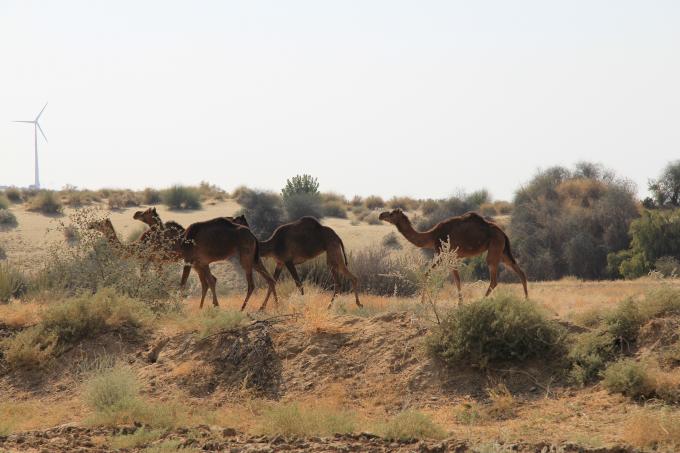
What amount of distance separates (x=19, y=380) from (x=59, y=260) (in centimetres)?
403

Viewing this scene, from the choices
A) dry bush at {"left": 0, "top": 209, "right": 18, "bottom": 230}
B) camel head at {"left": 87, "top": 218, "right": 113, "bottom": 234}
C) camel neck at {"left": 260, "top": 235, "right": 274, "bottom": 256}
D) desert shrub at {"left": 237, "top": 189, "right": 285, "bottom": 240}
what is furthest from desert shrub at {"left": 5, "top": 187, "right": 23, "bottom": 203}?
camel neck at {"left": 260, "top": 235, "right": 274, "bottom": 256}

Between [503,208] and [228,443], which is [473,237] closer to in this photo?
[228,443]

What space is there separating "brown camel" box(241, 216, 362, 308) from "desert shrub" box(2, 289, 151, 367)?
3.29m

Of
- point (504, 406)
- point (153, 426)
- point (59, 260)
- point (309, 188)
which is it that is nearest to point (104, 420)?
point (153, 426)

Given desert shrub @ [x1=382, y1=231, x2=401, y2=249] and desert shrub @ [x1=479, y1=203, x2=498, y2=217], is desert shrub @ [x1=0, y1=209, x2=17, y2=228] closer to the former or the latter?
desert shrub @ [x1=382, y1=231, x2=401, y2=249]

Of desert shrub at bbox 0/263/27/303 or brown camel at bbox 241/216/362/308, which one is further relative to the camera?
desert shrub at bbox 0/263/27/303

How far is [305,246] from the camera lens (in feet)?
64.2

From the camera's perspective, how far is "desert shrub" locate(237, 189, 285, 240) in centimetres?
4184

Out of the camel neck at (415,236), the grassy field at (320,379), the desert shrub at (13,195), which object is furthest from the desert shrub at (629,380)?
the desert shrub at (13,195)

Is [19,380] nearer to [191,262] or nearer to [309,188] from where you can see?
[191,262]

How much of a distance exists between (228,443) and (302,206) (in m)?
34.5

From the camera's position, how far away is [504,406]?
12.7 meters

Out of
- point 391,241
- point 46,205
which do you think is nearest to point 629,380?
point 391,241

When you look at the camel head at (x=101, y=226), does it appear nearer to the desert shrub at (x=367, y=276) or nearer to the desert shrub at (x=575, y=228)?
the desert shrub at (x=367, y=276)
